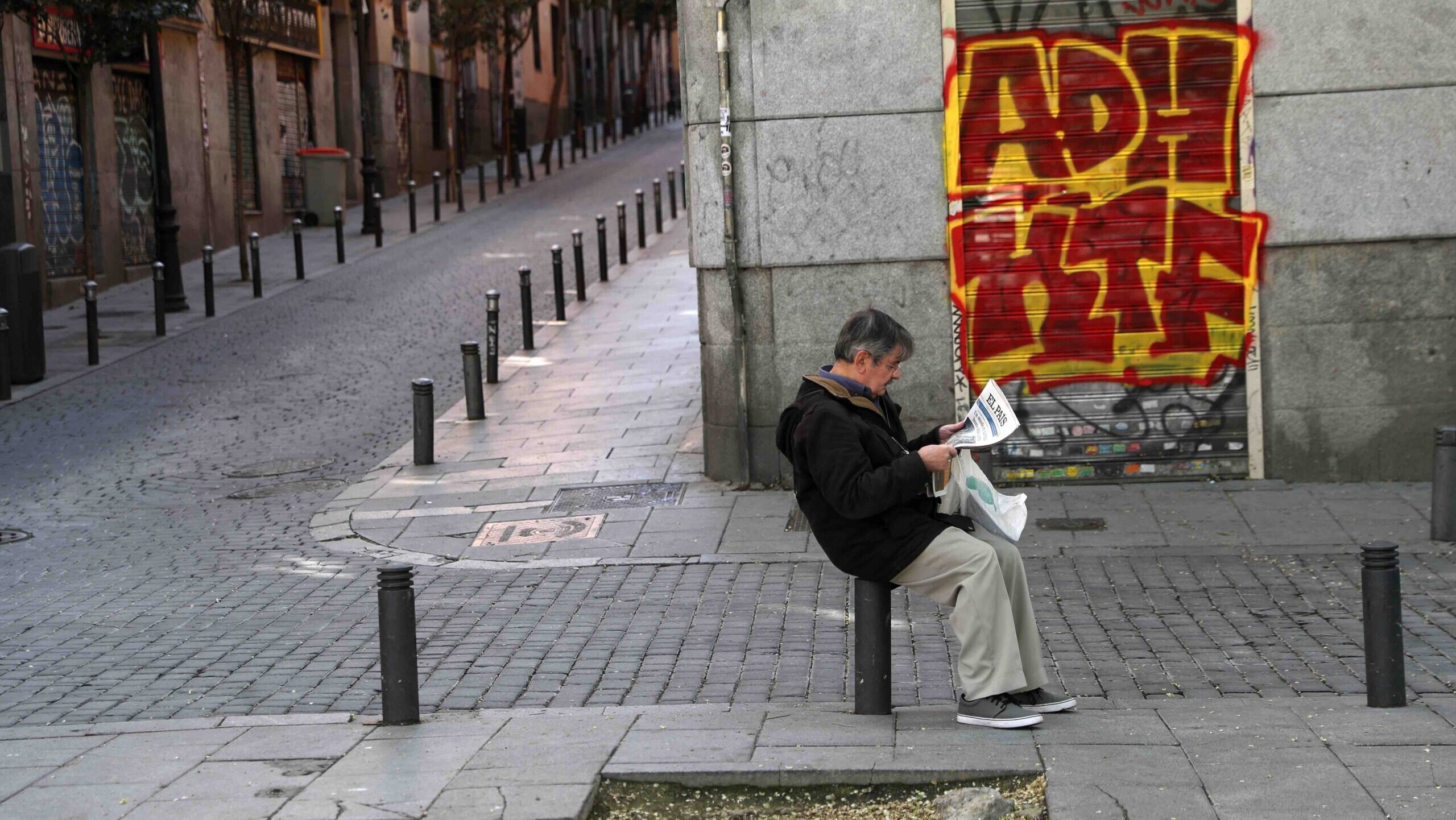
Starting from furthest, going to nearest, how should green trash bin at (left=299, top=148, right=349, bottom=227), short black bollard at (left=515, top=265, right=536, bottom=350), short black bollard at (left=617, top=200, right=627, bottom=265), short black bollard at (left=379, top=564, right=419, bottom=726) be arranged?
green trash bin at (left=299, top=148, right=349, bottom=227) < short black bollard at (left=617, top=200, right=627, bottom=265) < short black bollard at (left=515, top=265, right=536, bottom=350) < short black bollard at (left=379, top=564, right=419, bottom=726)

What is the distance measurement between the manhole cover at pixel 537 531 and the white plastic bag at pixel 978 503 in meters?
4.54

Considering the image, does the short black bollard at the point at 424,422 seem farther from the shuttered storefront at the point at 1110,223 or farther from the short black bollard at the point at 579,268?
the short black bollard at the point at 579,268

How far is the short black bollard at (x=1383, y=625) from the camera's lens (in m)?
5.83

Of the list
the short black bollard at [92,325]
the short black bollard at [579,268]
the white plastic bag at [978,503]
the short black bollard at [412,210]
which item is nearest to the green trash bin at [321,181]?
the short black bollard at [412,210]

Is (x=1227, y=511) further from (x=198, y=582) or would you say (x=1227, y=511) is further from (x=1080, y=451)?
(x=198, y=582)

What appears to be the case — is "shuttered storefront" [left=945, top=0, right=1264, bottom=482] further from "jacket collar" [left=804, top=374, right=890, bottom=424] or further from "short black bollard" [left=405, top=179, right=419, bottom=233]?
"short black bollard" [left=405, top=179, right=419, bottom=233]

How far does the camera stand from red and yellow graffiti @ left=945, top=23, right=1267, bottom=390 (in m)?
10.8

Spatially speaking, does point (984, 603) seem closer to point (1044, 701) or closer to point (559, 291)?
point (1044, 701)

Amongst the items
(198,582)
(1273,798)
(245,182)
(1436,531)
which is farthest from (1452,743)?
(245,182)

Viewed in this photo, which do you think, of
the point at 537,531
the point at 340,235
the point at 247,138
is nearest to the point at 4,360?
the point at 537,531

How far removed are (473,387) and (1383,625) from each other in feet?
31.0

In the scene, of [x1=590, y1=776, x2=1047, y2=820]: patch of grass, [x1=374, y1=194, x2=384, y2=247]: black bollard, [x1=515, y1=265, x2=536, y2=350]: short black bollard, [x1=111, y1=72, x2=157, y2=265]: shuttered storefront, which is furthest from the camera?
[x1=374, y1=194, x2=384, y2=247]: black bollard

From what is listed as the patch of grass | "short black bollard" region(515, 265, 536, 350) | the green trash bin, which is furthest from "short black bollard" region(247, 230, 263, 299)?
the patch of grass

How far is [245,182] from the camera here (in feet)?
100
